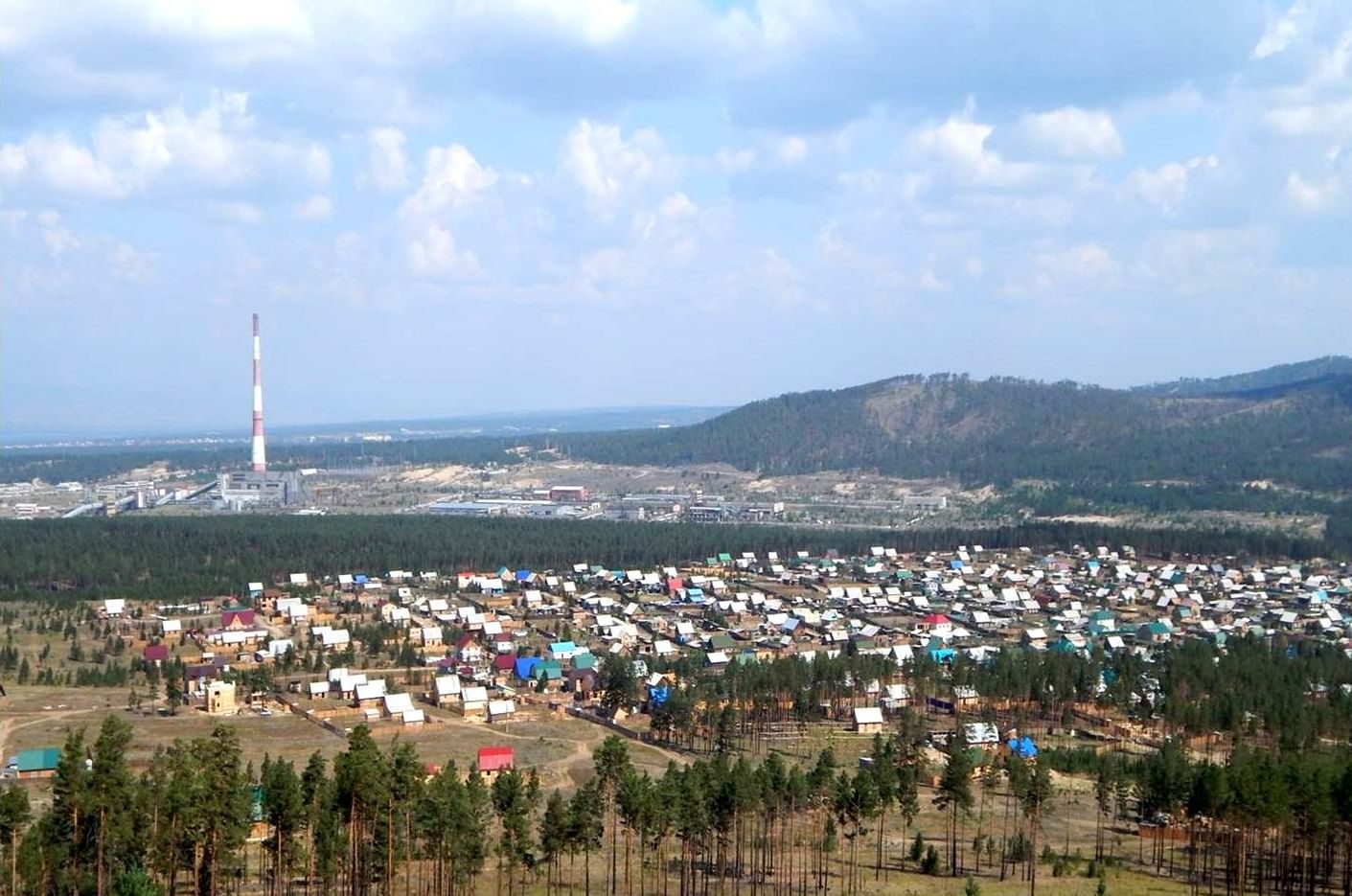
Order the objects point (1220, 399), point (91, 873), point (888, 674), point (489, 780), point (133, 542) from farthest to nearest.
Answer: point (1220, 399)
point (133, 542)
point (888, 674)
point (489, 780)
point (91, 873)

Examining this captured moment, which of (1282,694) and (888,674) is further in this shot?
(888,674)

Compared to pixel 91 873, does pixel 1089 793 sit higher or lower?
lower

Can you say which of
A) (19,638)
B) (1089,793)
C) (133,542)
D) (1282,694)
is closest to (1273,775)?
(1089,793)

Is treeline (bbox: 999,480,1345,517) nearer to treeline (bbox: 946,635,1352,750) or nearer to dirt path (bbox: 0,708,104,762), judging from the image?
treeline (bbox: 946,635,1352,750)

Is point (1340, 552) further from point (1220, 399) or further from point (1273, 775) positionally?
point (1220, 399)

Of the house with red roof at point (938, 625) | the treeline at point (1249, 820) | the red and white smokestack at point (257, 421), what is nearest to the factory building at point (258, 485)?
the red and white smokestack at point (257, 421)

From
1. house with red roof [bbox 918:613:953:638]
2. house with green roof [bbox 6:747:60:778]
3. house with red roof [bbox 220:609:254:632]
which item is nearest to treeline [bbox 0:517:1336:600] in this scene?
house with red roof [bbox 220:609:254:632]

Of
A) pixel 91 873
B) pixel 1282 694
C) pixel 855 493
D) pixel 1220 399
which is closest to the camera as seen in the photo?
pixel 91 873
